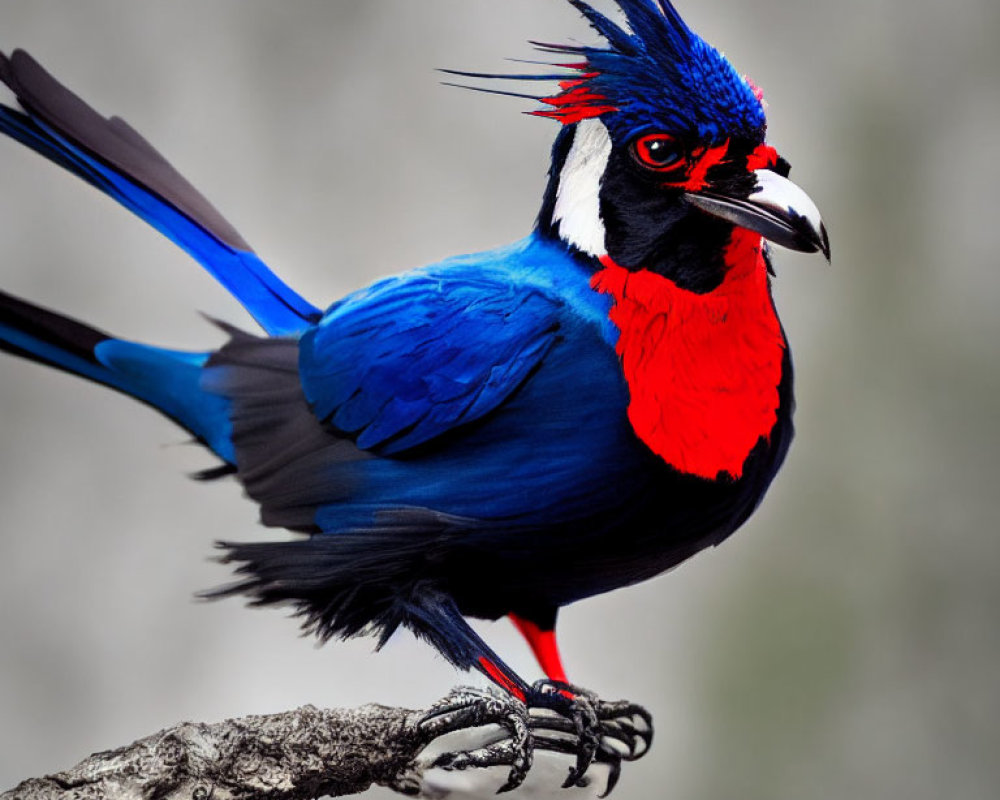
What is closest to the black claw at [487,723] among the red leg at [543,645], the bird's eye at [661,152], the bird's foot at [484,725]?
the bird's foot at [484,725]

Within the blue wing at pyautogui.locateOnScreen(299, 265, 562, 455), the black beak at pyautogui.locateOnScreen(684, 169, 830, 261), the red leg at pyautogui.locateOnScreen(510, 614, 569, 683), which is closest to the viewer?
the black beak at pyautogui.locateOnScreen(684, 169, 830, 261)

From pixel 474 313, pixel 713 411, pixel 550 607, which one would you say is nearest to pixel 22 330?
pixel 474 313

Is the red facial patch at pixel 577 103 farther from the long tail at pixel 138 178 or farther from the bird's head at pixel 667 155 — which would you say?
the long tail at pixel 138 178

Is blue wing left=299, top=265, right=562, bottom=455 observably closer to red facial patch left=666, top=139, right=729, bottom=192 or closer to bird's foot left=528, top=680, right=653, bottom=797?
red facial patch left=666, top=139, right=729, bottom=192

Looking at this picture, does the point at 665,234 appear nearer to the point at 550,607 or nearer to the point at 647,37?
the point at 647,37

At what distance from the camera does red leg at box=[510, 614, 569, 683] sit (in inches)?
55.2

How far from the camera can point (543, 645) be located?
140 cm

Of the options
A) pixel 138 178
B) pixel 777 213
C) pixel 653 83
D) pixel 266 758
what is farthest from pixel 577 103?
pixel 266 758

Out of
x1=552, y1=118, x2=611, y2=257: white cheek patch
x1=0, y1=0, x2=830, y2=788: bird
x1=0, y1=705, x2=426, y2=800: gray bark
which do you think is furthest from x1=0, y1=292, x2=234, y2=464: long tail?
x1=552, y1=118, x2=611, y2=257: white cheek patch

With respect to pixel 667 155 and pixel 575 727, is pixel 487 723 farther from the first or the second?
pixel 667 155

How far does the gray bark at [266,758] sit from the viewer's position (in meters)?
1.20

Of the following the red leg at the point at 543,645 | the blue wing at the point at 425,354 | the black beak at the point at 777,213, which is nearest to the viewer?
the black beak at the point at 777,213

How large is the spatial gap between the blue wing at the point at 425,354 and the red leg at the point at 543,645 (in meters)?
0.27

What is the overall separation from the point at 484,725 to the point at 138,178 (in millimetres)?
737
